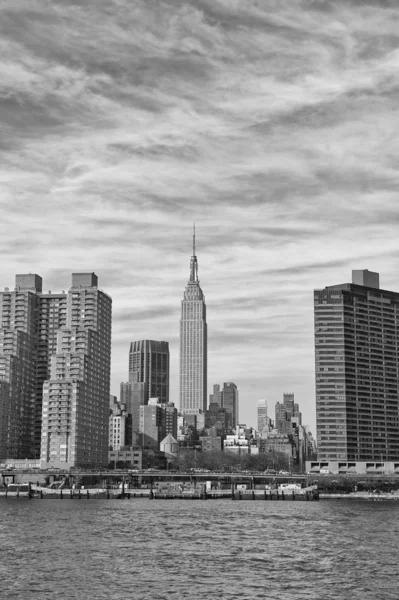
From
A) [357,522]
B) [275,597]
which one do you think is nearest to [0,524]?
[357,522]

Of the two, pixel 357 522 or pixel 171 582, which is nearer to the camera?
pixel 171 582

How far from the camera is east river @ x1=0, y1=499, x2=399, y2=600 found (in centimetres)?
9781

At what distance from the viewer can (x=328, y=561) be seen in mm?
122312

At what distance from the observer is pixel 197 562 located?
121 metres

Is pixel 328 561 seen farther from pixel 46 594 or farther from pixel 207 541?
pixel 46 594

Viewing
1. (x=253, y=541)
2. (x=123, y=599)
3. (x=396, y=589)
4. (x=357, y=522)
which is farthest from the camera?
(x=357, y=522)

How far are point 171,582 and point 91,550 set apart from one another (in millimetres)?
33160

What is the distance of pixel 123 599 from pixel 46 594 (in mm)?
8390

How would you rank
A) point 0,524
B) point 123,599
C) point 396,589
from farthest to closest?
point 0,524, point 396,589, point 123,599

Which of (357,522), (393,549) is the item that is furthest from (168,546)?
(357,522)

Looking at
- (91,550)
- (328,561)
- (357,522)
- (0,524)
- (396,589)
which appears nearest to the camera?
(396,589)

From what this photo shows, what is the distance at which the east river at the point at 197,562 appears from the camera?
321 ft

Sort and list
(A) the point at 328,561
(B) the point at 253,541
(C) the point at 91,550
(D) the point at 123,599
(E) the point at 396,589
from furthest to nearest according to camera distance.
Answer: (B) the point at 253,541 → (C) the point at 91,550 → (A) the point at 328,561 → (E) the point at 396,589 → (D) the point at 123,599

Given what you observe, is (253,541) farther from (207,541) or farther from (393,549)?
(393,549)
